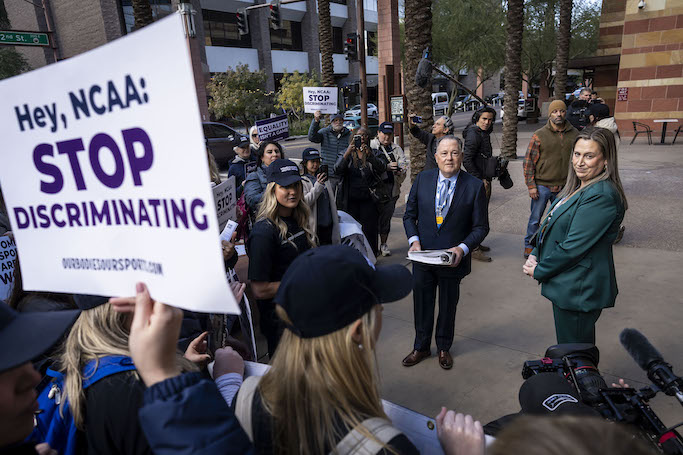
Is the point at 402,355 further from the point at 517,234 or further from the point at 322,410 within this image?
the point at 517,234

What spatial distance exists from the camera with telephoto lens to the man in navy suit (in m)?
1.61

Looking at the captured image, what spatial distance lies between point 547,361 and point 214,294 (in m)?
1.47

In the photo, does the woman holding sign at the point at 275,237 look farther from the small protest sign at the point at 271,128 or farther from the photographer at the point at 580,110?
the photographer at the point at 580,110

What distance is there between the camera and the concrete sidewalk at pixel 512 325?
10.9ft

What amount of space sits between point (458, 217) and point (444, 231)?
161 millimetres

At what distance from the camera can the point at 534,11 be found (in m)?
26.0

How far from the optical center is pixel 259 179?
16.3 feet

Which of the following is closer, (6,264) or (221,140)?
(6,264)

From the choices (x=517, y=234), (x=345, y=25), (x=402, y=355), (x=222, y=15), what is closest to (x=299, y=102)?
(x=222, y=15)

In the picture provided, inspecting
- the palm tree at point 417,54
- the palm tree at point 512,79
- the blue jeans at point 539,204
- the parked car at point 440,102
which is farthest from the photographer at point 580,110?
the parked car at point 440,102

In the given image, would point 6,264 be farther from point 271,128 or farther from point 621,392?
point 271,128

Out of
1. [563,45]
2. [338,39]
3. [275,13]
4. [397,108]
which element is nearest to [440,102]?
[338,39]

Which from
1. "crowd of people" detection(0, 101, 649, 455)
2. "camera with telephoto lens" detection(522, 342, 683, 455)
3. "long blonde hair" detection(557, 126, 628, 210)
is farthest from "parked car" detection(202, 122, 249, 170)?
"camera with telephoto lens" detection(522, 342, 683, 455)

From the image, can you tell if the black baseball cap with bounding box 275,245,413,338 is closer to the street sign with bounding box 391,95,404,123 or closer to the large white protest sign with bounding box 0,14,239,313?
the large white protest sign with bounding box 0,14,239,313
